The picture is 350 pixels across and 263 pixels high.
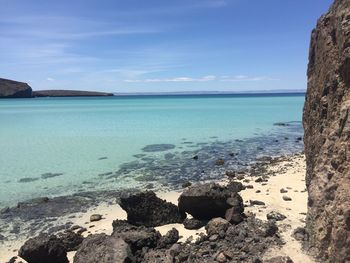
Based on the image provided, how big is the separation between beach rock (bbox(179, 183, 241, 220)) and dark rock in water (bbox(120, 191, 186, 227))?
488 millimetres

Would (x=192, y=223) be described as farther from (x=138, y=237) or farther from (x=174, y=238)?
(x=138, y=237)

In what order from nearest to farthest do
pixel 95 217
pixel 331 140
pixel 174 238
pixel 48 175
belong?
1. pixel 331 140
2. pixel 174 238
3. pixel 95 217
4. pixel 48 175

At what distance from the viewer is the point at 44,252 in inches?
332

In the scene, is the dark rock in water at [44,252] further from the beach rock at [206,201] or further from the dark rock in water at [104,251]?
the beach rock at [206,201]

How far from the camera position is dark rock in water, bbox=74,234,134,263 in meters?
6.91

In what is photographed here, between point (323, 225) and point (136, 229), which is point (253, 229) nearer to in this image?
point (323, 225)

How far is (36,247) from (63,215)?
421 centimetres

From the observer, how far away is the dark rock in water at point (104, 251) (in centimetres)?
691

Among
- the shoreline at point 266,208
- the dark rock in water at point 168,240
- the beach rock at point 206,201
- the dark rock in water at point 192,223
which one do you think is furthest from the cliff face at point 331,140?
the dark rock in water at point 192,223

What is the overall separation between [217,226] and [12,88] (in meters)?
156

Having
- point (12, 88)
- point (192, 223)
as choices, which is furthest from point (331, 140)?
point (12, 88)

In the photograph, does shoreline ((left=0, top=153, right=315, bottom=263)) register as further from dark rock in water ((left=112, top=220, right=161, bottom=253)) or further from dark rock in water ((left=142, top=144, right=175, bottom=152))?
dark rock in water ((left=142, top=144, right=175, bottom=152))

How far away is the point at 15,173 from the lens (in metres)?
19.6

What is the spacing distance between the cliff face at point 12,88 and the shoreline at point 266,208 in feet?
486
